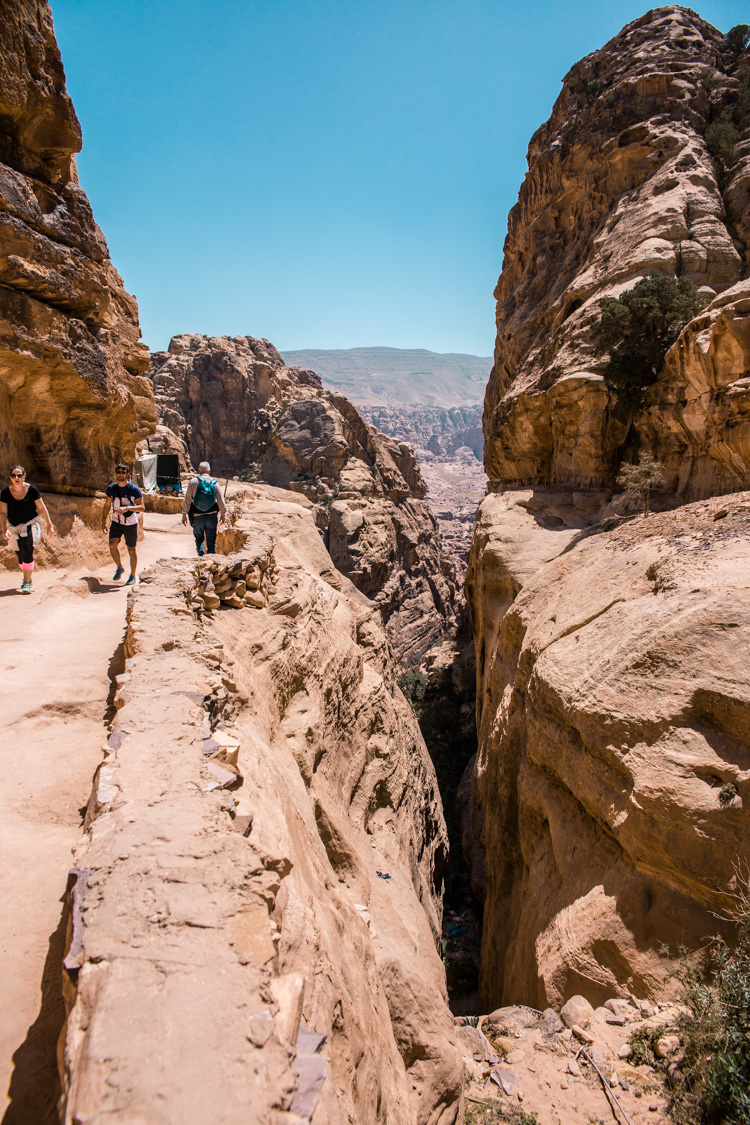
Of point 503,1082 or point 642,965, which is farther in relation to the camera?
point 642,965

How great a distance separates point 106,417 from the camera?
9.20 meters

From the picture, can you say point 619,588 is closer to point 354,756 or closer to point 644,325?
point 354,756

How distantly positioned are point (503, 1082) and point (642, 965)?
1.68m

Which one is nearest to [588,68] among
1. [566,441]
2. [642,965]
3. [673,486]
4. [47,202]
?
[566,441]

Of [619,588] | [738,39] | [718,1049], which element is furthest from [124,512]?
[738,39]

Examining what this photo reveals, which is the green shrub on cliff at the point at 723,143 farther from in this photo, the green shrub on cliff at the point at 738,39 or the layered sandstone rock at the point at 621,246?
the green shrub on cliff at the point at 738,39

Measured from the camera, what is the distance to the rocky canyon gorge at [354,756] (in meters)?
2.08

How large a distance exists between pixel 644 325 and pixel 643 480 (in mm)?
4737

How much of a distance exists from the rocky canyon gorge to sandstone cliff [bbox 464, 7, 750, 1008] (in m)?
0.06

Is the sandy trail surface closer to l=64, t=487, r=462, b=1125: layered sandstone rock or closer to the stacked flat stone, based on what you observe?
l=64, t=487, r=462, b=1125: layered sandstone rock

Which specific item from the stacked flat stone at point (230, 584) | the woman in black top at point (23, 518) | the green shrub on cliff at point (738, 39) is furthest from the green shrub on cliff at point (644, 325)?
the green shrub on cliff at point (738, 39)

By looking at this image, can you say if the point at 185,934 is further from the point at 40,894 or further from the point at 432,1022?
the point at 432,1022

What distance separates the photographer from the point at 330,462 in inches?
1577

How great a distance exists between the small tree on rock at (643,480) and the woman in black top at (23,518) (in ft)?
32.8
